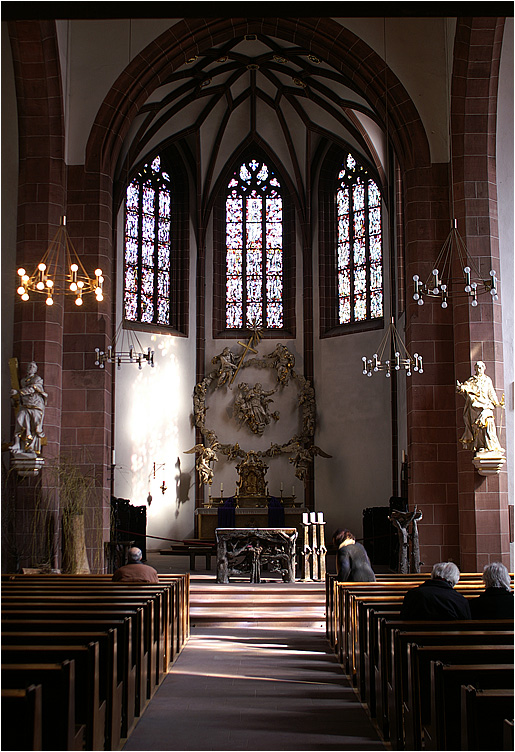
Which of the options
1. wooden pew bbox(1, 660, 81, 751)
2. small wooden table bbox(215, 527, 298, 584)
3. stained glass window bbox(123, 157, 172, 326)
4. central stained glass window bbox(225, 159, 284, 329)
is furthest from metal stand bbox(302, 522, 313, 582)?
central stained glass window bbox(225, 159, 284, 329)

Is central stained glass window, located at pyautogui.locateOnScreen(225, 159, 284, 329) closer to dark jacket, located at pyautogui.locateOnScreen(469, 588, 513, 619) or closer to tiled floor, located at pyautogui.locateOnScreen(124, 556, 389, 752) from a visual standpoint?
tiled floor, located at pyautogui.locateOnScreen(124, 556, 389, 752)

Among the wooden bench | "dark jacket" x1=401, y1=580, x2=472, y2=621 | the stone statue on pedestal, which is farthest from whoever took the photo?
the stone statue on pedestal

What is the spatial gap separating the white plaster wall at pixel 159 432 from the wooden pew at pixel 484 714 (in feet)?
49.9

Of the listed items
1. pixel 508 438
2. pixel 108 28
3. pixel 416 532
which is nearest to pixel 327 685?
pixel 416 532

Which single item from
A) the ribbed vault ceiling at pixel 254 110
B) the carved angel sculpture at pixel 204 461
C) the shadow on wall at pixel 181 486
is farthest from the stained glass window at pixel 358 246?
the shadow on wall at pixel 181 486

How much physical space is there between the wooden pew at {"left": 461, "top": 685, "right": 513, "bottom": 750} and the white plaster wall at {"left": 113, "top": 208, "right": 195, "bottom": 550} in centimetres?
1522

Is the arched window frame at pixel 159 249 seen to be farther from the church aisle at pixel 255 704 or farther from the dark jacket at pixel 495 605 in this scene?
the dark jacket at pixel 495 605

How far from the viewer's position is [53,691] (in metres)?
3.49

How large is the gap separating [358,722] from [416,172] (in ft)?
31.3

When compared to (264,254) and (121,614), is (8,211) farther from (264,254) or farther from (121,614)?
(264,254)

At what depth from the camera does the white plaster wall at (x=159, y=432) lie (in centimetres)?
1838

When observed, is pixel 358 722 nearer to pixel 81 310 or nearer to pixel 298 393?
pixel 81 310

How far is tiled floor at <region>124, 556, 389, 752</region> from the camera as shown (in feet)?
16.1

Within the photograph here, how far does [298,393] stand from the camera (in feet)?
67.0
